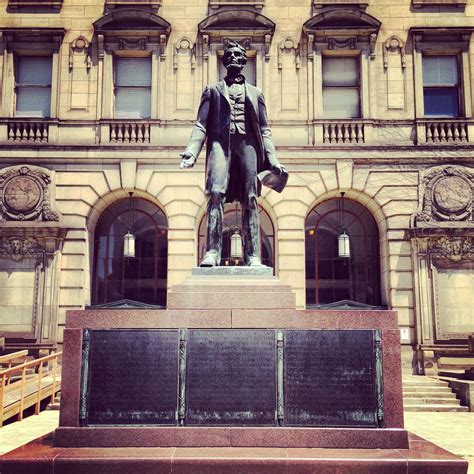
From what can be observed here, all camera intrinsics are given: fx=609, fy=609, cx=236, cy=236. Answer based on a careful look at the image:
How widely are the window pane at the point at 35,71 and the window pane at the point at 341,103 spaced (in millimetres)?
9102

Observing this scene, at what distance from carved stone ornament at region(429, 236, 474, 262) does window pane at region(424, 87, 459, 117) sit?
4278 millimetres

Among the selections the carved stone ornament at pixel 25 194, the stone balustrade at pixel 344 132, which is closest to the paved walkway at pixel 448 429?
the stone balustrade at pixel 344 132

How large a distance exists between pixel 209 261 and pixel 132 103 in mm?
13246

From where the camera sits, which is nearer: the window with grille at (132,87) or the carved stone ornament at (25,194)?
the carved stone ornament at (25,194)

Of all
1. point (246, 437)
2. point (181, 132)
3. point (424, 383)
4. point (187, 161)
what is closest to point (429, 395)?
point (424, 383)

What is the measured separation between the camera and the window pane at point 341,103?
65.2ft

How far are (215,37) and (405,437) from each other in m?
15.6

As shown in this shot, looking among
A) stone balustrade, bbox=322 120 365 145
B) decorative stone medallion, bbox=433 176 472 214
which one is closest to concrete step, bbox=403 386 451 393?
decorative stone medallion, bbox=433 176 472 214

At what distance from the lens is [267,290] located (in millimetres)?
7449

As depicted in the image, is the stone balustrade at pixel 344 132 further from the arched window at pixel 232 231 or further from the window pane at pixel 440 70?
the arched window at pixel 232 231

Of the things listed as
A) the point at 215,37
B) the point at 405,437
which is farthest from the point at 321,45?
the point at 405,437

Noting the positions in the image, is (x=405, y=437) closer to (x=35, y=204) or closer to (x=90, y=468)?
(x=90, y=468)

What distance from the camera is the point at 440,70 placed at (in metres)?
20.0

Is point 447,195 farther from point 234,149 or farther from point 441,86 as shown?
point 234,149
